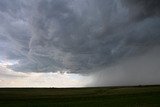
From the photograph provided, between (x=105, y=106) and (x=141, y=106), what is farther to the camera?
(x=105, y=106)

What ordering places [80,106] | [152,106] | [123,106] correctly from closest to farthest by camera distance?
[152,106] → [123,106] → [80,106]

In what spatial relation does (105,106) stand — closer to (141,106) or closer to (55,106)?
(141,106)

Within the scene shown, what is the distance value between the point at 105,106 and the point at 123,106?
4151 mm

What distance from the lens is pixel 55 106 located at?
5553 centimetres

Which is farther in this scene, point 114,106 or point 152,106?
point 114,106

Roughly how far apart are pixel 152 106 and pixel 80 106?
51.3 ft

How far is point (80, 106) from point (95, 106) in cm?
373

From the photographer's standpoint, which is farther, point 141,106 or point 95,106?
point 95,106

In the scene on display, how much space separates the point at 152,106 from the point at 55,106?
70.4 feet

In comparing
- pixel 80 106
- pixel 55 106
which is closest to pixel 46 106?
pixel 55 106

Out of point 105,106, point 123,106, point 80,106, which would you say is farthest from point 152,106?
point 80,106

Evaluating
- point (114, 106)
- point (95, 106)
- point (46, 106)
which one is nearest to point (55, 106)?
point (46, 106)

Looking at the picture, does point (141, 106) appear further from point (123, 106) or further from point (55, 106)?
point (55, 106)

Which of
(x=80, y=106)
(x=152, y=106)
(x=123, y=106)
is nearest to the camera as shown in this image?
(x=152, y=106)
